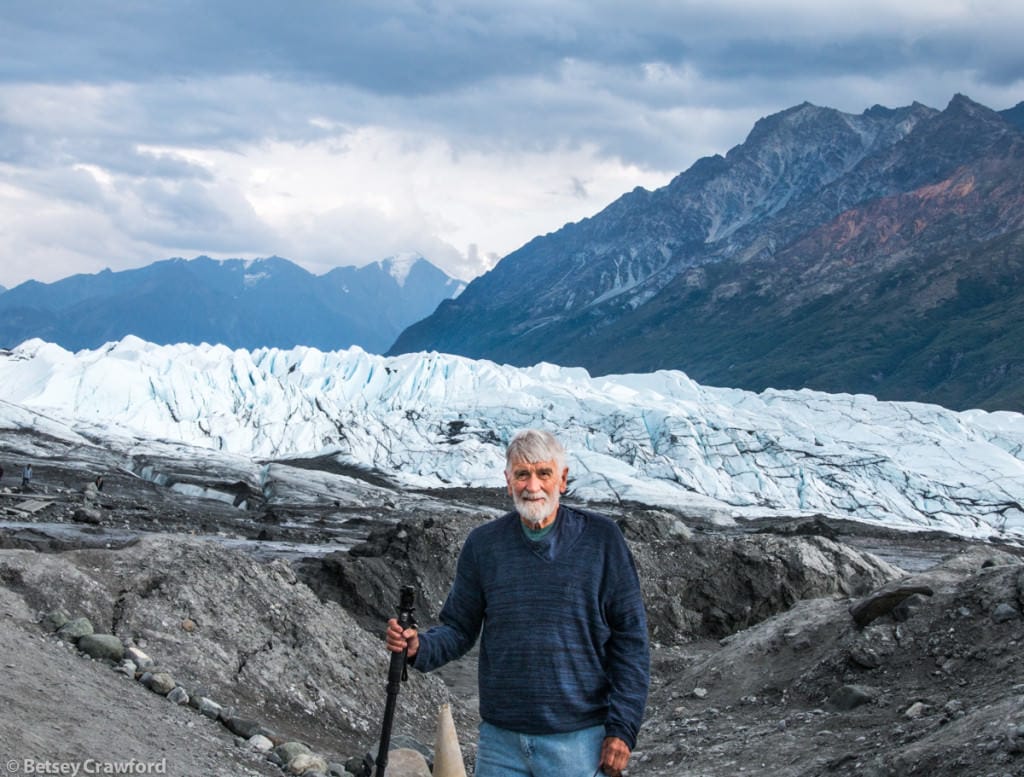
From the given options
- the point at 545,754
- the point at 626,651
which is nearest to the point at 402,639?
the point at 545,754

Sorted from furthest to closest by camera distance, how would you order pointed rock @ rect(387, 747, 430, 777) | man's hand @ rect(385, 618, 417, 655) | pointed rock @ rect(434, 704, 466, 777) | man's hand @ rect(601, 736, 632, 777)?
pointed rock @ rect(387, 747, 430, 777), pointed rock @ rect(434, 704, 466, 777), man's hand @ rect(385, 618, 417, 655), man's hand @ rect(601, 736, 632, 777)

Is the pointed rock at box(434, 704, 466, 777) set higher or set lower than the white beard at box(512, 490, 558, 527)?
lower

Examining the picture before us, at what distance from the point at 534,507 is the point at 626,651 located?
700mm

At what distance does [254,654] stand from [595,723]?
6.79 m

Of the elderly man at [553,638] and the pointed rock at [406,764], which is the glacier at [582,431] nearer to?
the pointed rock at [406,764]

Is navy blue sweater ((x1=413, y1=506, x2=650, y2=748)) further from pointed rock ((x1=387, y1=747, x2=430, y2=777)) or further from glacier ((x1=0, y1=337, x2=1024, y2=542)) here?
glacier ((x1=0, y1=337, x2=1024, y2=542))

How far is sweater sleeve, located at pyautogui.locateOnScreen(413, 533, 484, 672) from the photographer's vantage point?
4.62 metres

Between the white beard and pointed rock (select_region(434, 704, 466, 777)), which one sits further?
pointed rock (select_region(434, 704, 466, 777))

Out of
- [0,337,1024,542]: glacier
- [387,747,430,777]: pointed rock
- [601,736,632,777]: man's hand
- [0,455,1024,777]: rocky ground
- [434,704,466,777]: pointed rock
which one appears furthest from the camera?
[0,337,1024,542]: glacier

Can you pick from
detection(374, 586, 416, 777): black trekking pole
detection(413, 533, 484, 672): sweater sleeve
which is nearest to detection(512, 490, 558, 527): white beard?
detection(413, 533, 484, 672): sweater sleeve

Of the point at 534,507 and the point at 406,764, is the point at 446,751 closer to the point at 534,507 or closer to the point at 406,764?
the point at 534,507

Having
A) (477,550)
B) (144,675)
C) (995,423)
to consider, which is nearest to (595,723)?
(477,550)

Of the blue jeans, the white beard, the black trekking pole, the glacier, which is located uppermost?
the glacier

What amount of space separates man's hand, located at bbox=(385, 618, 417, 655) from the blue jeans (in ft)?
1.57
